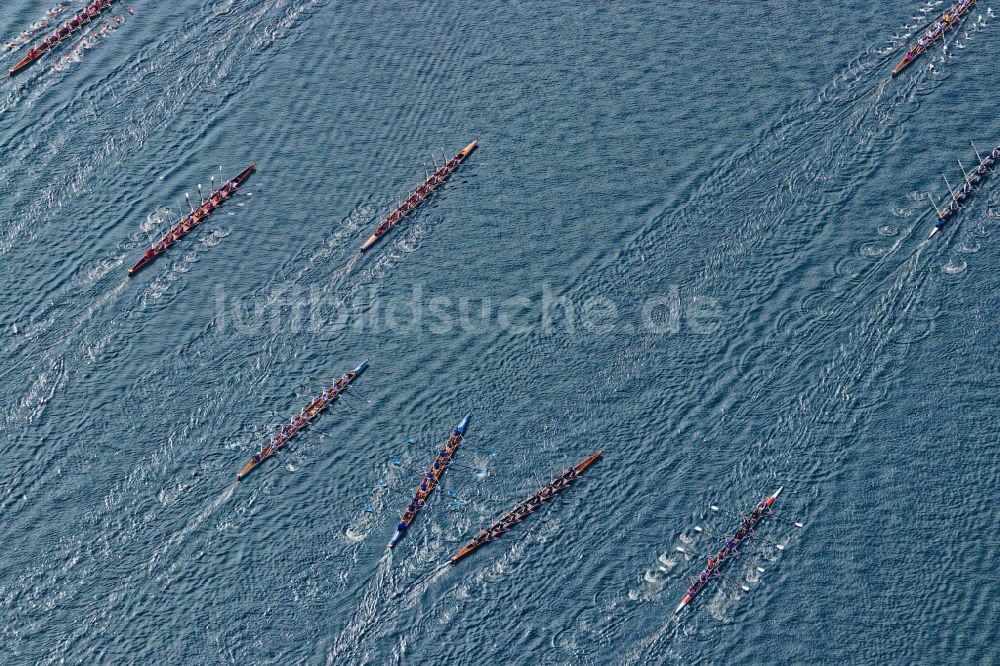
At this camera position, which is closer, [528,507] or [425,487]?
[528,507]

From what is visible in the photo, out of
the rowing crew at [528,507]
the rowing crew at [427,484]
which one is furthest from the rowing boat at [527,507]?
the rowing crew at [427,484]

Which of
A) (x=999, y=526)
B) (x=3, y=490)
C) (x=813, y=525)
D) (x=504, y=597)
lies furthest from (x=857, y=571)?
(x=3, y=490)

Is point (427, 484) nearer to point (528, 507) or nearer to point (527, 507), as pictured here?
point (527, 507)

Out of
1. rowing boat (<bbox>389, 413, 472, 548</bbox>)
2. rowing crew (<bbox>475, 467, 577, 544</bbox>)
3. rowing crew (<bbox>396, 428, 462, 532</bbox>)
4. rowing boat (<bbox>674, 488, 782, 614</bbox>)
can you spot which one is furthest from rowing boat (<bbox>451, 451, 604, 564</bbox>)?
rowing boat (<bbox>674, 488, 782, 614</bbox>)

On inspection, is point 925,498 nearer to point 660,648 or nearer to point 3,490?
point 660,648

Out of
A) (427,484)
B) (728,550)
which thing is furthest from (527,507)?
(728,550)

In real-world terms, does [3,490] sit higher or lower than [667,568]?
higher
